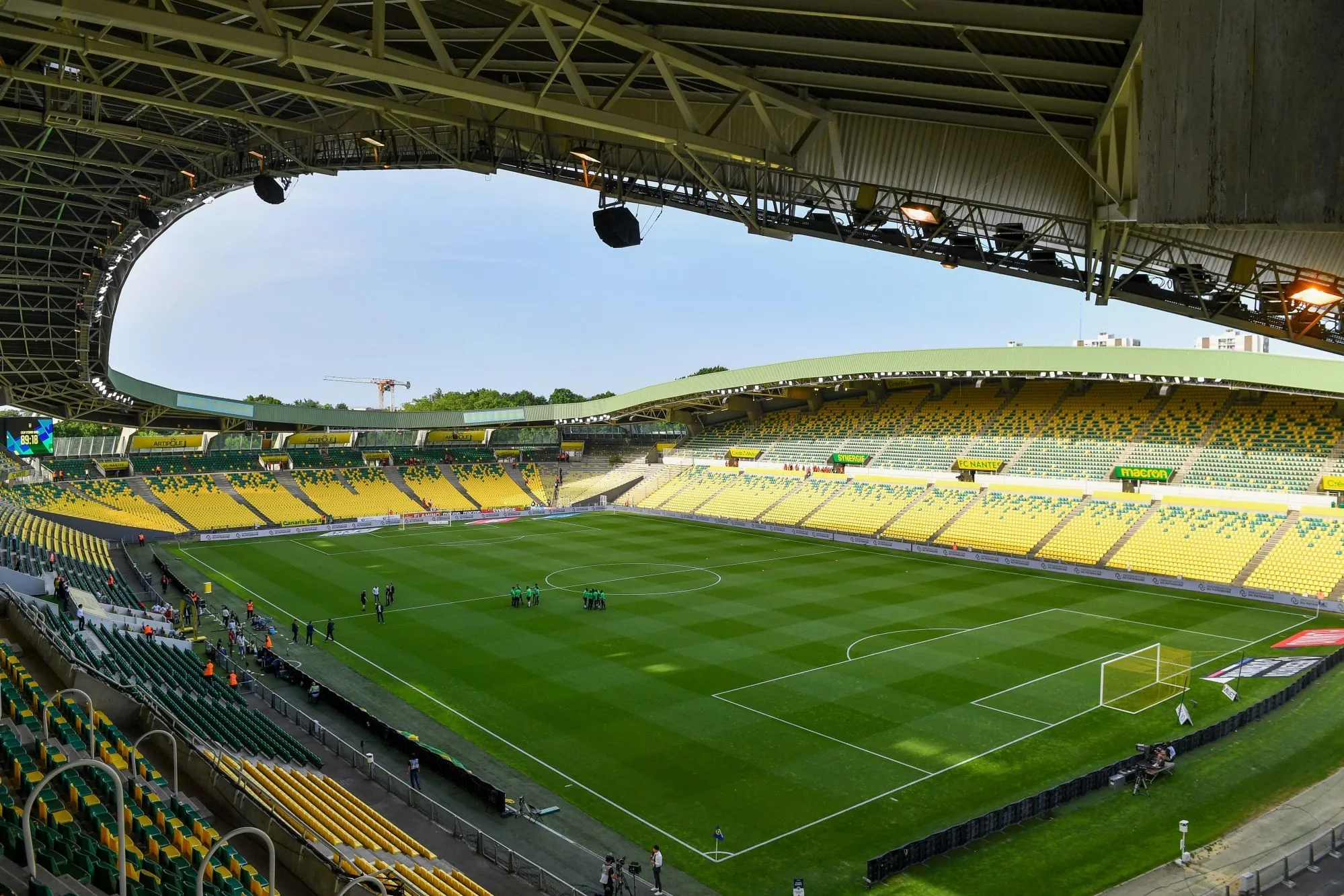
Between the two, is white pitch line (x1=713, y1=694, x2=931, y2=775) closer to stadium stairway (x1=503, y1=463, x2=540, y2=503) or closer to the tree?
stadium stairway (x1=503, y1=463, x2=540, y2=503)

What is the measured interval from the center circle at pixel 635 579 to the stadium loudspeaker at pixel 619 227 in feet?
80.3

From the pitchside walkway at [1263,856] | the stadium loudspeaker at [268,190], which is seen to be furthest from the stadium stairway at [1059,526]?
the stadium loudspeaker at [268,190]

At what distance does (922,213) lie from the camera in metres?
14.7

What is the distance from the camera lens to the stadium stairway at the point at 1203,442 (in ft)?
151

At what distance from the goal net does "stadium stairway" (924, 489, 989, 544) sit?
70.8 feet

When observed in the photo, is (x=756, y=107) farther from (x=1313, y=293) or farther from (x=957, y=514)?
(x=957, y=514)

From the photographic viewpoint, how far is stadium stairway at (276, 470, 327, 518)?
64.3m

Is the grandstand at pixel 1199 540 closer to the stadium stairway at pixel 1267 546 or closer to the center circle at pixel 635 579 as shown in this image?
the stadium stairway at pixel 1267 546

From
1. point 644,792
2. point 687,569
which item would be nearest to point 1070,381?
point 687,569

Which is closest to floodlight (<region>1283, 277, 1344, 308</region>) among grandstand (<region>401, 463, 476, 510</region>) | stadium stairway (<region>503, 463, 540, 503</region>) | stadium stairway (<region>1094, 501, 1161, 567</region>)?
stadium stairway (<region>1094, 501, 1161, 567</region>)

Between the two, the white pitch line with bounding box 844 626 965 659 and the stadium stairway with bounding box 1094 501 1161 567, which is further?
the stadium stairway with bounding box 1094 501 1161 567

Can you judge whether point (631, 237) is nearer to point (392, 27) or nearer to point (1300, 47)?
point (392, 27)

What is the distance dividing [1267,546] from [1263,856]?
92.3ft

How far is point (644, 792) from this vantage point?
64.1ft
